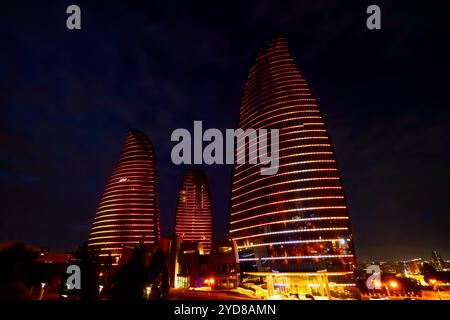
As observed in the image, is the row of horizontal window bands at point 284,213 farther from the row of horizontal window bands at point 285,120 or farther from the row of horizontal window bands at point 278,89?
the row of horizontal window bands at point 278,89

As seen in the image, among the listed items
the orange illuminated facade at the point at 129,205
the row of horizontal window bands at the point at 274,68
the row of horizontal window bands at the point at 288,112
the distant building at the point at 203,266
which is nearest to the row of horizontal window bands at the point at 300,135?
the row of horizontal window bands at the point at 288,112

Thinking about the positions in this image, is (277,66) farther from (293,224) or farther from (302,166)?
(293,224)

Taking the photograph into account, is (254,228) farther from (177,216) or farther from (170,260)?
(177,216)

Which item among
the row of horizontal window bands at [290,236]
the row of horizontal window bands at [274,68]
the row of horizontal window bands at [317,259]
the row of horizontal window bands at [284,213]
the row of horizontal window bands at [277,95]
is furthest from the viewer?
the row of horizontal window bands at [274,68]

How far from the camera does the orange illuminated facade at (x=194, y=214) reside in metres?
182

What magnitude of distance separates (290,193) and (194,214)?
106860 millimetres

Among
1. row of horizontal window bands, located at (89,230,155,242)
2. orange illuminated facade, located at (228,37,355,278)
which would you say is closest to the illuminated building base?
orange illuminated facade, located at (228,37,355,278)

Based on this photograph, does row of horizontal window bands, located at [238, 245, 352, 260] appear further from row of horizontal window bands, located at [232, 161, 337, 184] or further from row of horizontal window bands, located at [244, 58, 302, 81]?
row of horizontal window bands, located at [244, 58, 302, 81]

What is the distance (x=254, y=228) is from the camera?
10800cm

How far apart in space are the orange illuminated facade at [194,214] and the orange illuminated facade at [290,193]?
69.0 m

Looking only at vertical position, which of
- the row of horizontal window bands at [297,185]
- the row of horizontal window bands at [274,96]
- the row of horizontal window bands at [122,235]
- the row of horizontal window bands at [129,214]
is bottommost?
the row of horizontal window bands at [122,235]

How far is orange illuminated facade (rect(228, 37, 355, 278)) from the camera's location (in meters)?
89.6
